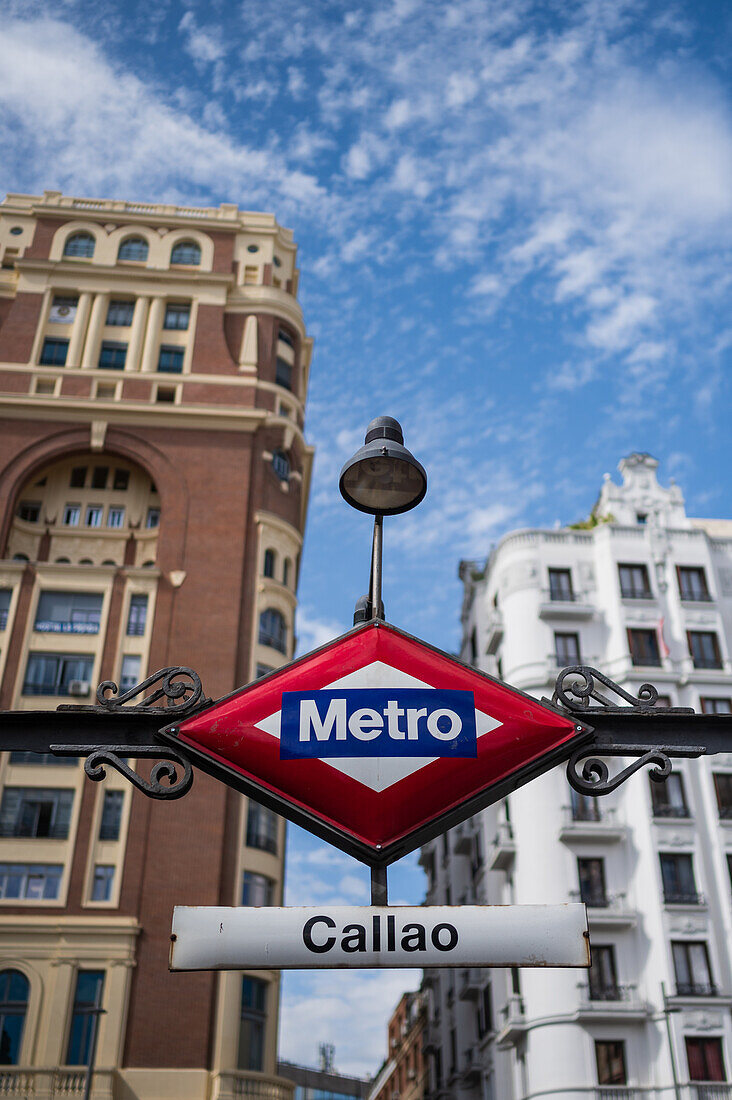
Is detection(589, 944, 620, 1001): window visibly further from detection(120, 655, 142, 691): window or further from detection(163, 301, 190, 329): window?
detection(163, 301, 190, 329): window

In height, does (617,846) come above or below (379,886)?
above

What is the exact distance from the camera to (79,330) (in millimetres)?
50062

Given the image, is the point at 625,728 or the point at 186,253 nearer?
the point at 625,728

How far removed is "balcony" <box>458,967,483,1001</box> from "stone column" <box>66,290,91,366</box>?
110ft

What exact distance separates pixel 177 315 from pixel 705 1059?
39104 mm

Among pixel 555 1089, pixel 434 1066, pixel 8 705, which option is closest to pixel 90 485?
pixel 8 705

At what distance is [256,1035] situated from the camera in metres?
36.7

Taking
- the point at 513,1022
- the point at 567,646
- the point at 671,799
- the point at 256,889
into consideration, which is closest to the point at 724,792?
the point at 671,799

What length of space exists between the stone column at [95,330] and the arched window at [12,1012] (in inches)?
1066

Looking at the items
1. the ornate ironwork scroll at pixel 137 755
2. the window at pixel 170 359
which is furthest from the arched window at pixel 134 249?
the ornate ironwork scroll at pixel 137 755

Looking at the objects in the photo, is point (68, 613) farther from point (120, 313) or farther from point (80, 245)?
point (80, 245)

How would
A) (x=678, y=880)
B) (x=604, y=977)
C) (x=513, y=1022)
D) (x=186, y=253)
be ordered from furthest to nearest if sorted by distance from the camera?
(x=186, y=253) → (x=678, y=880) → (x=513, y=1022) → (x=604, y=977)

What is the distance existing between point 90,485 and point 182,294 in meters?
11.0

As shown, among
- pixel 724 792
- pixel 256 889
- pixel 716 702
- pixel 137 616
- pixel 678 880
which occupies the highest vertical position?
pixel 137 616
